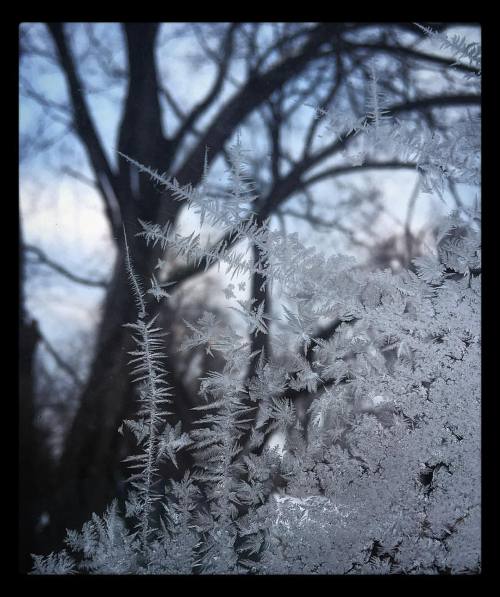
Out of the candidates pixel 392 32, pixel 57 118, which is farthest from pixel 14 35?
pixel 392 32

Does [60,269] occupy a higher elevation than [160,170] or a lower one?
lower

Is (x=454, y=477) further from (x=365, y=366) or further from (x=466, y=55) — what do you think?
(x=466, y=55)

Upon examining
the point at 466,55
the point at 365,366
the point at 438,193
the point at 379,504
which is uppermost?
the point at 466,55

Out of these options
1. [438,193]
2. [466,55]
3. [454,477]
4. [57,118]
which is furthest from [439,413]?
[57,118]

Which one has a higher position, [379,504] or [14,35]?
[14,35]

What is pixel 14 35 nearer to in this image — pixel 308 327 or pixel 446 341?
pixel 308 327

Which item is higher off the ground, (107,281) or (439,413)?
(107,281)
